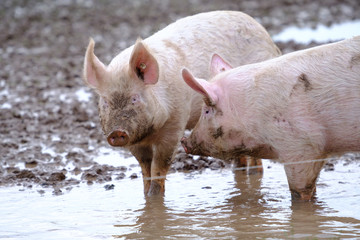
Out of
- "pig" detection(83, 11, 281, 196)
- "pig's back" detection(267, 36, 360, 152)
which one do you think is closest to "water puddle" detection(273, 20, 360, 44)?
"pig" detection(83, 11, 281, 196)

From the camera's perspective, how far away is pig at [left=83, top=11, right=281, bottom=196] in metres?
6.14

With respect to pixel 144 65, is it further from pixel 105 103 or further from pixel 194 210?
pixel 194 210

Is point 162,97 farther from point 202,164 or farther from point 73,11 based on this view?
point 73,11

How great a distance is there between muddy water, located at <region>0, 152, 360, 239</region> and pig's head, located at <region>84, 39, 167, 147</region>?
0.70 metres

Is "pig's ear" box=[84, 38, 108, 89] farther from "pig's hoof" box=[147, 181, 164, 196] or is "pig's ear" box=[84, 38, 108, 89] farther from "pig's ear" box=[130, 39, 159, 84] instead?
"pig's hoof" box=[147, 181, 164, 196]

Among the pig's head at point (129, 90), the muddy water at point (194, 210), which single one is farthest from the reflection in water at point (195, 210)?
the pig's head at point (129, 90)

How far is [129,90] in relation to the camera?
6176 mm

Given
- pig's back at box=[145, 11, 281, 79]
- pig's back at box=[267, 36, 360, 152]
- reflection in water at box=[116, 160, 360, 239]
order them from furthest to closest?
1. pig's back at box=[145, 11, 281, 79]
2. pig's back at box=[267, 36, 360, 152]
3. reflection in water at box=[116, 160, 360, 239]

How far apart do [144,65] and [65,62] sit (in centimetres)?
944

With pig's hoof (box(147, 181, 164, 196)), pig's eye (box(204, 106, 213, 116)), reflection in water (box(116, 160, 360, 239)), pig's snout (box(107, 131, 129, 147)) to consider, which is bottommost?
reflection in water (box(116, 160, 360, 239))

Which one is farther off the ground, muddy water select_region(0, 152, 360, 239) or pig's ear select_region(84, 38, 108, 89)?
pig's ear select_region(84, 38, 108, 89)

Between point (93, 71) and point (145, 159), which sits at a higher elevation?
point (93, 71)

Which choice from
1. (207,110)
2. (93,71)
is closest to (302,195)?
(207,110)

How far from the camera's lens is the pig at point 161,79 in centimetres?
614
